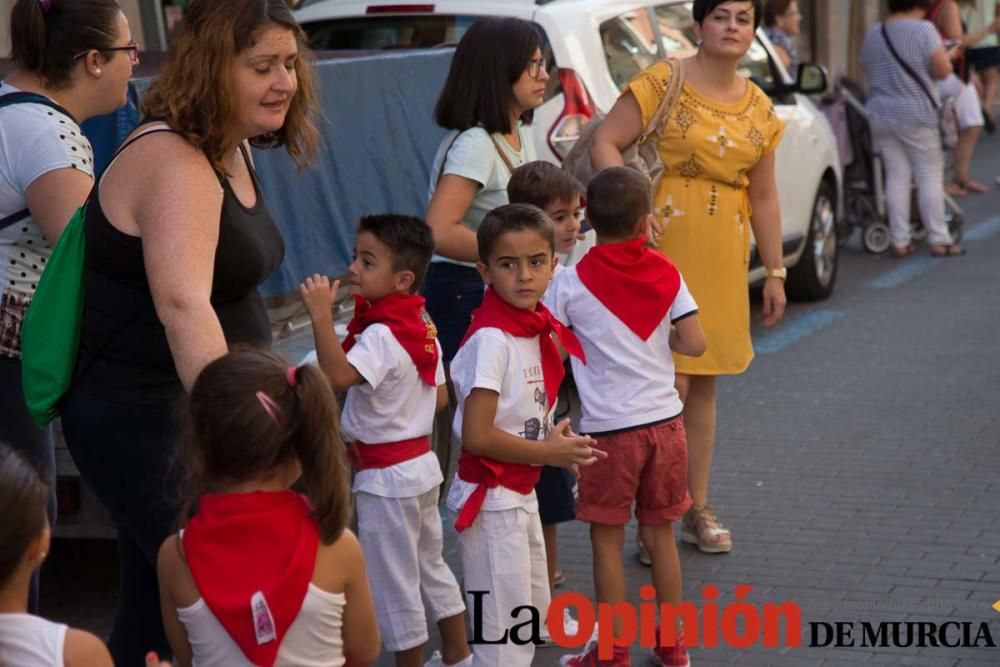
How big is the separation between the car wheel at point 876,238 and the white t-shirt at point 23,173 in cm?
902

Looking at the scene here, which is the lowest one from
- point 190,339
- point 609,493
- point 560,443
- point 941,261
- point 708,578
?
point 941,261

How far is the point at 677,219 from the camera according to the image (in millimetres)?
5578

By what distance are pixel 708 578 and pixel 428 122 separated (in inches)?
99.1

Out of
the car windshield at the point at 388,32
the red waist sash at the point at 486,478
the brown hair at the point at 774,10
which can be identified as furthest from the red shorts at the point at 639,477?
the brown hair at the point at 774,10

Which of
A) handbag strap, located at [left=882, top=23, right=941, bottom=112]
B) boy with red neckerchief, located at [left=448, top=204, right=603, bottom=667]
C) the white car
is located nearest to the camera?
boy with red neckerchief, located at [left=448, top=204, right=603, bottom=667]

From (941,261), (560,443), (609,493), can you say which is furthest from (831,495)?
(941,261)

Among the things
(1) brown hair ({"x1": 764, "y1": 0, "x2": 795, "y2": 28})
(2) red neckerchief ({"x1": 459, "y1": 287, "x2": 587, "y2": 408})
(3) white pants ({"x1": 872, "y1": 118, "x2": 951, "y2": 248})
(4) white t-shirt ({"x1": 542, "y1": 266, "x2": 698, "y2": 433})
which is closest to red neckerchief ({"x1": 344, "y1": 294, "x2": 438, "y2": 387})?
(2) red neckerchief ({"x1": 459, "y1": 287, "x2": 587, "y2": 408})

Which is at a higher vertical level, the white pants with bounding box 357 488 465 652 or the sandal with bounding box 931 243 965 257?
the white pants with bounding box 357 488 465 652

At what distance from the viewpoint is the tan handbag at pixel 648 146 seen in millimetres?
5480

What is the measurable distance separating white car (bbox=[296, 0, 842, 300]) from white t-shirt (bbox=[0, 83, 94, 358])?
375 cm

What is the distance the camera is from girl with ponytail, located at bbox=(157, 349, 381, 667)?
2811 millimetres

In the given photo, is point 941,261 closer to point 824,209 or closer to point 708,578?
point 824,209

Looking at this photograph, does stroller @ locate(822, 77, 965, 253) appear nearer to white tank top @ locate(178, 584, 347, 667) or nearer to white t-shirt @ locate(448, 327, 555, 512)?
white t-shirt @ locate(448, 327, 555, 512)

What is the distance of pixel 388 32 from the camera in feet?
26.8
